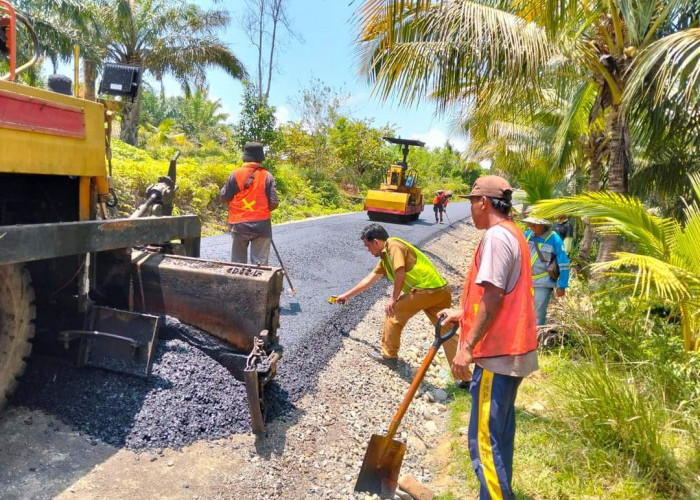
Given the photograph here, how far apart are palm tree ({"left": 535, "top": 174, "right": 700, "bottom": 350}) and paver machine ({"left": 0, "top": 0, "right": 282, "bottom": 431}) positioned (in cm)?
250

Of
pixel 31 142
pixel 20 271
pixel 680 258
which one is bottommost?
pixel 20 271

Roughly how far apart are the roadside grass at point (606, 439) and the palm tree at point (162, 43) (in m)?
16.2

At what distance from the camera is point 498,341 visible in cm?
255

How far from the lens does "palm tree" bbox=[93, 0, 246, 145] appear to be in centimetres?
1745

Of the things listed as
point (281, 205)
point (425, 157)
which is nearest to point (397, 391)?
point (281, 205)

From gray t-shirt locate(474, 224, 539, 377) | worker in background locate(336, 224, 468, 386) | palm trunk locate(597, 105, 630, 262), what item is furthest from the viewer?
palm trunk locate(597, 105, 630, 262)

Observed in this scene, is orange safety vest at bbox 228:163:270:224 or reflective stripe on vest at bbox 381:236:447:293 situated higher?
orange safety vest at bbox 228:163:270:224

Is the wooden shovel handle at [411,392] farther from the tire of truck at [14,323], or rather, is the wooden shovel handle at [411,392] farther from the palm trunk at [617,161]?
the palm trunk at [617,161]

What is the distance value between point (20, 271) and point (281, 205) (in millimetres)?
14996

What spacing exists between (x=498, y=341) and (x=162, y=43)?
19.0 m

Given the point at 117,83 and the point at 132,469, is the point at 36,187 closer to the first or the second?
the point at 117,83

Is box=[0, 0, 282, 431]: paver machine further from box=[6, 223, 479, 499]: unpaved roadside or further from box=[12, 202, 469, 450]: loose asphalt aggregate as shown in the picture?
box=[6, 223, 479, 499]: unpaved roadside

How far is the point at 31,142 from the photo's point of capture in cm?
265

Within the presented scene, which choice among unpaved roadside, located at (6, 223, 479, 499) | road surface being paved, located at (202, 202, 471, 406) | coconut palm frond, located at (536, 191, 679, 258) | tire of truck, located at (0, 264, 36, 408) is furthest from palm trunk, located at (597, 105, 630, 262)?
tire of truck, located at (0, 264, 36, 408)
